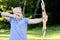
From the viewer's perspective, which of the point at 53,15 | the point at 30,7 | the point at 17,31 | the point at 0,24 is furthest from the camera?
the point at 53,15

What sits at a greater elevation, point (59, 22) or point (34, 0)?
point (34, 0)

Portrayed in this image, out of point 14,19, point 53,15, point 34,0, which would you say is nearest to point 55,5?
point 53,15

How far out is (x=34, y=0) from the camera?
17594mm

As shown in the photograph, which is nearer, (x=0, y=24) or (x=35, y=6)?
(x=0, y=24)

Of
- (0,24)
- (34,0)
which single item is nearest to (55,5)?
(34,0)

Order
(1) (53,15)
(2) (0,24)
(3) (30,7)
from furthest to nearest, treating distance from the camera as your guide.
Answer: (1) (53,15), (3) (30,7), (2) (0,24)

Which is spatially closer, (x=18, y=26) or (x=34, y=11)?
(x=18, y=26)

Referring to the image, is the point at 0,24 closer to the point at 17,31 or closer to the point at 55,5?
the point at 55,5

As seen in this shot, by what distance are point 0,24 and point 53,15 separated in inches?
169

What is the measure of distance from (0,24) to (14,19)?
12.1 m

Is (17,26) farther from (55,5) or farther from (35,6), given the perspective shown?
(55,5)

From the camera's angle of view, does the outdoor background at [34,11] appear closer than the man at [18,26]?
No

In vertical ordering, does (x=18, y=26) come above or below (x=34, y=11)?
above

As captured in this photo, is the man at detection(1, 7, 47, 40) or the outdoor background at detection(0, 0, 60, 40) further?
the outdoor background at detection(0, 0, 60, 40)
